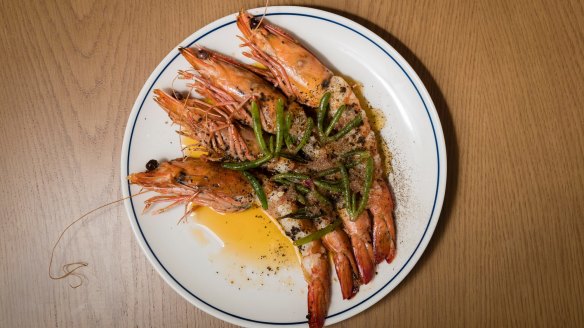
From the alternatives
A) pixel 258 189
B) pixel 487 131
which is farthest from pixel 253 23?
pixel 487 131

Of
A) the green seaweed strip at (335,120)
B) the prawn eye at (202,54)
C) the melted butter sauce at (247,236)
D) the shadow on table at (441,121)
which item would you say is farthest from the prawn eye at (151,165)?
the shadow on table at (441,121)

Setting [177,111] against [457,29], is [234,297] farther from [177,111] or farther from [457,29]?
[457,29]

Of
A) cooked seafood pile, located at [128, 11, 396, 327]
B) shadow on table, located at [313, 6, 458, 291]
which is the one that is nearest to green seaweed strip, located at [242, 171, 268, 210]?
cooked seafood pile, located at [128, 11, 396, 327]

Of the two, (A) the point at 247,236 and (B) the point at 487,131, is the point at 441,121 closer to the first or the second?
(B) the point at 487,131

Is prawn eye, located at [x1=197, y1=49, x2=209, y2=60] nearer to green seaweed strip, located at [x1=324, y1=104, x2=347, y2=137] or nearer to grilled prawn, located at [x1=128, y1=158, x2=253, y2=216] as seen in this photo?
grilled prawn, located at [x1=128, y1=158, x2=253, y2=216]

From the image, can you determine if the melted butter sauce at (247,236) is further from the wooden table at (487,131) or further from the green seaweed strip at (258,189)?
the wooden table at (487,131)

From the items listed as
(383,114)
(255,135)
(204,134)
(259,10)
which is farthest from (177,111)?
(383,114)
